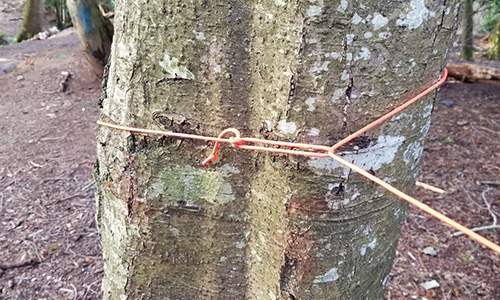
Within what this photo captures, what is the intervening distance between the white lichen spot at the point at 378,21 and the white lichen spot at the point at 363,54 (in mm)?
29

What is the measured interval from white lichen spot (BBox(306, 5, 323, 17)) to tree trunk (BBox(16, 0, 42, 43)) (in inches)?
280

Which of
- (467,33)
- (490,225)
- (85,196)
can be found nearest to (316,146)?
(490,225)

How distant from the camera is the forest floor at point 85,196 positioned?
1947mm

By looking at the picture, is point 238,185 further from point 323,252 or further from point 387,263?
point 387,263

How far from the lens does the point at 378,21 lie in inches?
27.2

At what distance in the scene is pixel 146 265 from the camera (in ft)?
3.12

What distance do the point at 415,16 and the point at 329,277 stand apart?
406mm

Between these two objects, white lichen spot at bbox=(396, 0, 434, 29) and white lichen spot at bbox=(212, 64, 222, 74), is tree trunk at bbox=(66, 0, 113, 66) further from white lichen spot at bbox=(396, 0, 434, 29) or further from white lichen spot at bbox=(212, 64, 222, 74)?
white lichen spot at bbox=(396, 0, 434, 29)

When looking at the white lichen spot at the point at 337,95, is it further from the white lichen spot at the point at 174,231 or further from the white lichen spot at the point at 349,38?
the white lichen spot at the point at 174,231

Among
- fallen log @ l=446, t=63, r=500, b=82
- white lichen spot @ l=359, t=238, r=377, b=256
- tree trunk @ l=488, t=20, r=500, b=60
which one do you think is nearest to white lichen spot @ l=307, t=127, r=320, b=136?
white lichen spot @ l=359, t=238, r=377, b=256

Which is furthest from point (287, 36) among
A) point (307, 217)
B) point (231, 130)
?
point (307, 217)

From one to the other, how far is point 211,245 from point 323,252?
0.20m

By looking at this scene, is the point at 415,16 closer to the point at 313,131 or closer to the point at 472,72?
the point at 313,131

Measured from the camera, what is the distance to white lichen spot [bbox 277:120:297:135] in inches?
29.8
